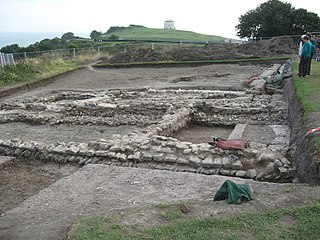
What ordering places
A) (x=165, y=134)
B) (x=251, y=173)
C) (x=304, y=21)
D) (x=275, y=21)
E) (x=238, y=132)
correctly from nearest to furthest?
1. (x=251, y=173)
2. (x=238, y=132)
3. (x=165, y=134)
4. (x=304, y=21)
5. (x=275, y=21)

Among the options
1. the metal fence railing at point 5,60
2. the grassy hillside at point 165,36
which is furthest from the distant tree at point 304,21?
the metal fence railing at point 5,60

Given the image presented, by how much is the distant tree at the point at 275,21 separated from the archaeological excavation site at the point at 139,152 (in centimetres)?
2258

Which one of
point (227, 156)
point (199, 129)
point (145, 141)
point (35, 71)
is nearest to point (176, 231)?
point (227, 156)

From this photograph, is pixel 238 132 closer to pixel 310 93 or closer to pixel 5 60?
pixel 310 93

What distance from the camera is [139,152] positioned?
6777 millimetres

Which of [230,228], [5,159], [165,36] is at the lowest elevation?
[5,159]

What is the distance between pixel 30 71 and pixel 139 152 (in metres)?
16.0

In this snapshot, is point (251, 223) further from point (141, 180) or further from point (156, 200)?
point (141, 180)

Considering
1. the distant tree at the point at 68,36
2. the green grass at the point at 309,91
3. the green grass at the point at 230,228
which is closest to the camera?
the green grass at the point at 230,228

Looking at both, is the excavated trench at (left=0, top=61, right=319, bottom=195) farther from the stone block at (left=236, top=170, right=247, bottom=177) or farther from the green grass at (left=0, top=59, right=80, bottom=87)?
the green grass at (left=0, top=59, right=80, bottom=87)

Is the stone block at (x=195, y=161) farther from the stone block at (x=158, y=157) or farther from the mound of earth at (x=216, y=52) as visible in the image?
the mound of earth at (x=216, y=52)

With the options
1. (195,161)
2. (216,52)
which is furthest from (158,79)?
(195,161)

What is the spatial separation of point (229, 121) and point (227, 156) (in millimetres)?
3408

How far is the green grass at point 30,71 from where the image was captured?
1864cm
